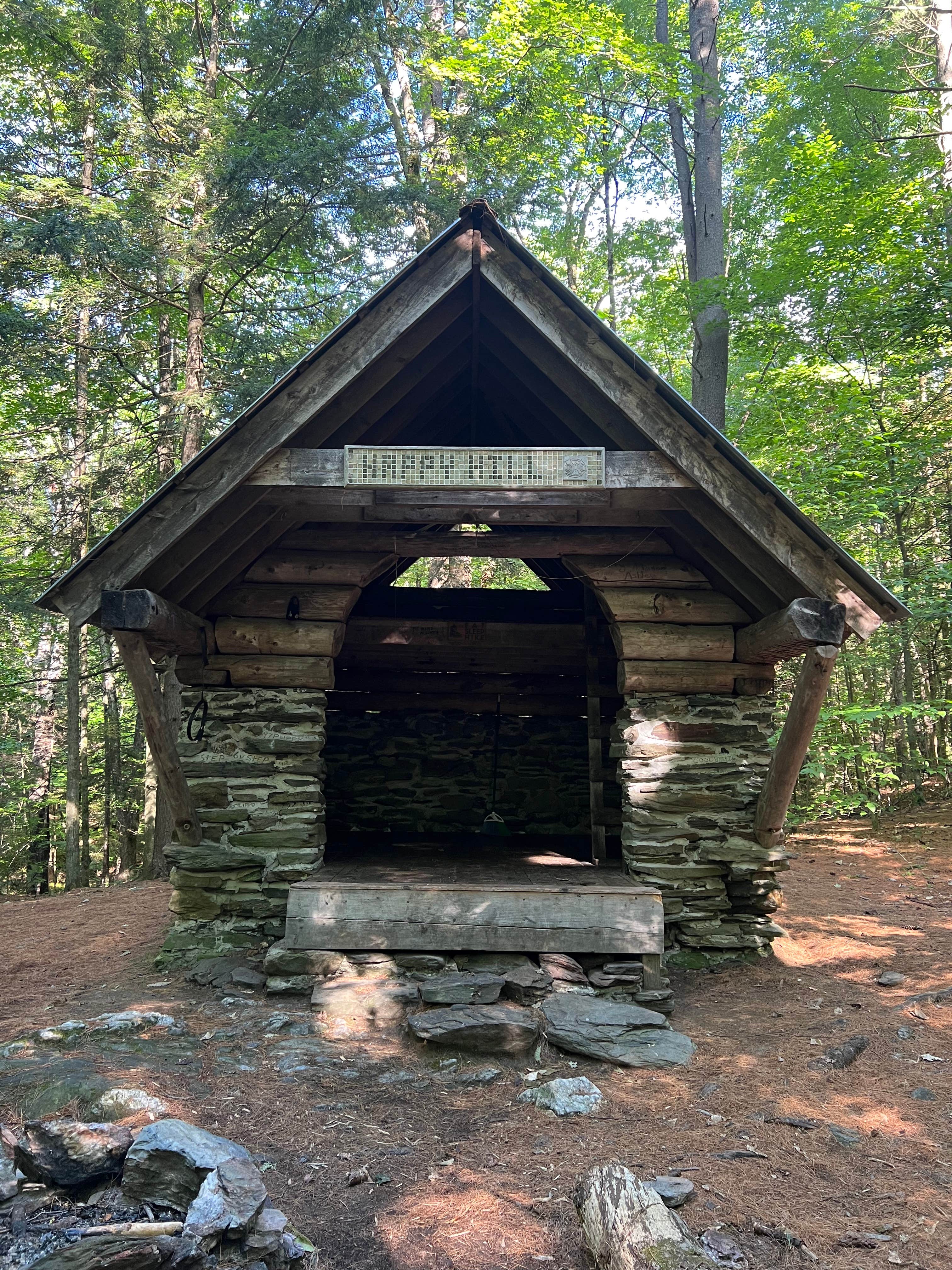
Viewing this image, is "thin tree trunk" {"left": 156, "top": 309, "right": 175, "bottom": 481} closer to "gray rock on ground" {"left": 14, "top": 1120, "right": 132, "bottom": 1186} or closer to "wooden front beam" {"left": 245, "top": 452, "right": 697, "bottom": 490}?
"wooden front beam" {"left": 245, "top": 452, "right": 697, "bottom": 490}

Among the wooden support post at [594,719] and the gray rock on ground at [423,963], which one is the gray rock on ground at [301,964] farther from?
the wooden support post at [594,719]

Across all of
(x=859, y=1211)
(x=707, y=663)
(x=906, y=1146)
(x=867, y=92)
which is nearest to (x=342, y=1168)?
(x=859, y=1211)

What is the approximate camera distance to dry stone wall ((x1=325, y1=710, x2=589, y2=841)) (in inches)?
365

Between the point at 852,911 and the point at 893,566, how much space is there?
7917 millimetres

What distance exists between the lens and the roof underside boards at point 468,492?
4.93m

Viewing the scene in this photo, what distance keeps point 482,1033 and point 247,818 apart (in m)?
2.39

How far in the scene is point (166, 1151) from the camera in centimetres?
276

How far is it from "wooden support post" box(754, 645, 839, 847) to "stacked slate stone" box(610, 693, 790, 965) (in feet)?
0.61

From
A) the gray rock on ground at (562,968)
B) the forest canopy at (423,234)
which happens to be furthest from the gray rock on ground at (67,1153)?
the forest canopy at (423,234)

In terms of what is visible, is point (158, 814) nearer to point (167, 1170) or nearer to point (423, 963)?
point (423, 963)

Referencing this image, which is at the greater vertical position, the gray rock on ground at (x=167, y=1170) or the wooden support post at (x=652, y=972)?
the gray rock on ground at (x=167, y=1170)

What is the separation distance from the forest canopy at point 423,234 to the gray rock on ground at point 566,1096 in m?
Answer: 7.07

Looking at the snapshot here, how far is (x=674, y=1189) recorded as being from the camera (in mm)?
2977

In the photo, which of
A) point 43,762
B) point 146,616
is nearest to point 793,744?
point 146,616
